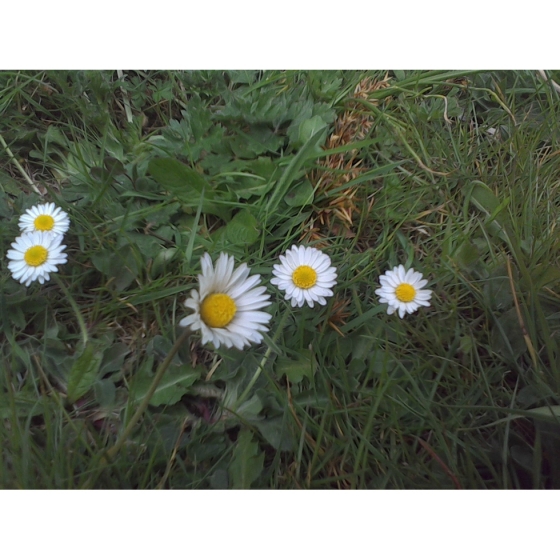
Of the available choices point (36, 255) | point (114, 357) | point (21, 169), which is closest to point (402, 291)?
point (114, 357)

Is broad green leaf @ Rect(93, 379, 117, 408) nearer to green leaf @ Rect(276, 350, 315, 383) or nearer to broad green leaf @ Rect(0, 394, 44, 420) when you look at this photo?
broad green leaf @ Rect(0, 394, 44, 420)

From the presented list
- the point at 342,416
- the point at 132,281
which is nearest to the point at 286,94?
the point at 132,281

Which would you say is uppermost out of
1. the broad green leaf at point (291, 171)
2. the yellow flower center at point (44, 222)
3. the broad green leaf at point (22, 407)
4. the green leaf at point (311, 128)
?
the green leaf at point (311, 128)

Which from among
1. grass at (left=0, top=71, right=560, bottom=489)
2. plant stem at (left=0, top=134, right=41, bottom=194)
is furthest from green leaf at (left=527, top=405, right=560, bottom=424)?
plant stem at (left=0, top=134, right=41, bottom=194)

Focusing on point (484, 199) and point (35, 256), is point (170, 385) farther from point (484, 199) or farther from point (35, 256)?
point (484, 199)

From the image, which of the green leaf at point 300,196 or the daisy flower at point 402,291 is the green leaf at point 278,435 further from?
the green leaf at point 300,196

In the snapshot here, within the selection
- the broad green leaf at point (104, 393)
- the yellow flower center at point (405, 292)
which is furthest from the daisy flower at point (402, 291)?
the broad green leaf at point (104, 393)
